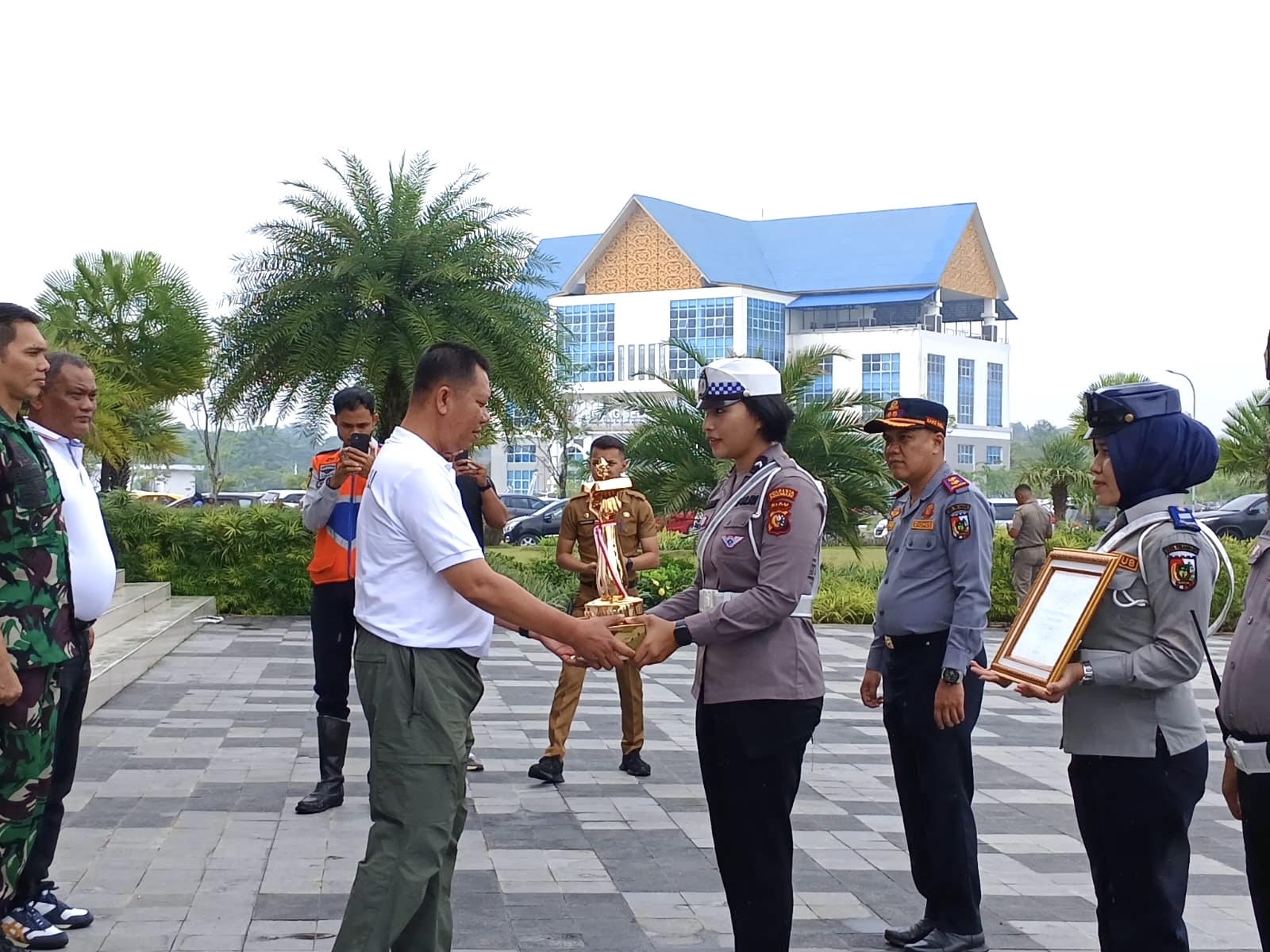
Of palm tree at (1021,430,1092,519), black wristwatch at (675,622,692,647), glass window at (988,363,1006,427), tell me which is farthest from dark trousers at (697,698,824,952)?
glass window at (988,363,1006,427)

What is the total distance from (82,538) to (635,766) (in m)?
3.96

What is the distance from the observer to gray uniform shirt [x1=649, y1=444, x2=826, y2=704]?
405 centimetres

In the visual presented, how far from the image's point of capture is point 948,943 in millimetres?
4770

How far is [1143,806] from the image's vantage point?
3641mm

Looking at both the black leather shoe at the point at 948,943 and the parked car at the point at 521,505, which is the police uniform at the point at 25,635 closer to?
the black leather shoe at the point at 948,943

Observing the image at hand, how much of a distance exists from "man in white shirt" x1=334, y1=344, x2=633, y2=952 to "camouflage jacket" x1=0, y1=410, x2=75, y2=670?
37.1 inches

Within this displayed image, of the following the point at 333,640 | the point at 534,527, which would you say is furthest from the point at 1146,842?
the point at 534,527

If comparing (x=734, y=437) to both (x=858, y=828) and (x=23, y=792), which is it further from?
(x=858, y=828)

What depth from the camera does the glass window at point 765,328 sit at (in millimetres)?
65312

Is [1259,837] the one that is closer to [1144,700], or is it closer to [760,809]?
[1144,700]

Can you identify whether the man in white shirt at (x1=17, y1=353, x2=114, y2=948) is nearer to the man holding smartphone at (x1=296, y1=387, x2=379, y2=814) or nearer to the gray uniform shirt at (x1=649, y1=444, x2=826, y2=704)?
the man holding smartphone at (x1=296, y1=387, x2=379, y2=814)

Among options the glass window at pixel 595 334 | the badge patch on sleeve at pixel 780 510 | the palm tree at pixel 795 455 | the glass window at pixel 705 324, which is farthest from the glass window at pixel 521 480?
the badge patch on sleeve at pixel 780 510

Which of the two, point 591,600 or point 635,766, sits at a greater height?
point 591,600

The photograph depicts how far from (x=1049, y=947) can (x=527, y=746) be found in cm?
435
